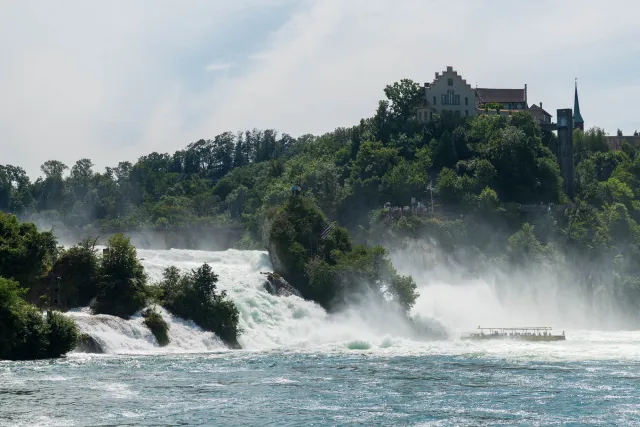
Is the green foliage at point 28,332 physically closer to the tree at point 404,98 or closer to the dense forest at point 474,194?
the dense forest at point 474,194

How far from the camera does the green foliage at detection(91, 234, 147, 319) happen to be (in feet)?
274

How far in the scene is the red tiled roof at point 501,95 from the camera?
179 metres

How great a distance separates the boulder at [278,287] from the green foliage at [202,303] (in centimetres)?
1164

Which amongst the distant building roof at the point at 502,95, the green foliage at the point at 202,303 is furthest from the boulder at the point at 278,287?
the distant building roof at the point at 502,95

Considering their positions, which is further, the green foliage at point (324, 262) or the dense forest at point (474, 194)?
the dense forest at point (474, 194)

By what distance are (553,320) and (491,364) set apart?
53.2 meters

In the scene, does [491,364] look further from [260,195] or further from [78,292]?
[260,195]

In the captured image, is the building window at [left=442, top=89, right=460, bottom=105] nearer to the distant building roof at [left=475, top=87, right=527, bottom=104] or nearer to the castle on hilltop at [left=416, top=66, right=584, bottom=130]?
the castle on hilltop at [left=416, top=66, right=584, bottom=130]

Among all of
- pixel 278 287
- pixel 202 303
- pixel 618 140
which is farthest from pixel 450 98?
pixel 202 303

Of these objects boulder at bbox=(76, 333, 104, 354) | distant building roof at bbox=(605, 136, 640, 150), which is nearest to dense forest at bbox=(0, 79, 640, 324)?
distant building roof at bbox=(605, 136, 640, 150)

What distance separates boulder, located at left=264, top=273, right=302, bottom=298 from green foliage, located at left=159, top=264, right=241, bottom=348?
11644mm

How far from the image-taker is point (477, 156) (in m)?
155

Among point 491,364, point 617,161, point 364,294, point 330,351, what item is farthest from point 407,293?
point 617,161

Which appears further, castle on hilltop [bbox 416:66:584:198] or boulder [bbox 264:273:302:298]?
castle on hilltop [bbox 416:66:584:198]
